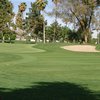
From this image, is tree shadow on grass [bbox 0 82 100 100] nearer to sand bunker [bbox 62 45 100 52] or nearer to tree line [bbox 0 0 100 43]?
sand bunker [bbox 62 45 100 52]

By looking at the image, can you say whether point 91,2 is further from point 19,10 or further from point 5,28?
point 19,10

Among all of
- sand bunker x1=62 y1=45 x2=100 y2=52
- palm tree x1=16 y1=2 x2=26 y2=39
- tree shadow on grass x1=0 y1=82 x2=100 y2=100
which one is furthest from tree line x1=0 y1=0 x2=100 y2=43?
tree shadow on grass x1=0 y1=82 x2=100 y2=100

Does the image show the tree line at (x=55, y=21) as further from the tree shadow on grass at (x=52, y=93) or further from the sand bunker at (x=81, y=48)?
the tree shadow on grass at (x=52, y=93)

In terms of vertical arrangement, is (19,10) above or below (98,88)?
above

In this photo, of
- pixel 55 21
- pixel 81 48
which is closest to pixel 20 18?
pixel 55 21

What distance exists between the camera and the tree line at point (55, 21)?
86.2 meters

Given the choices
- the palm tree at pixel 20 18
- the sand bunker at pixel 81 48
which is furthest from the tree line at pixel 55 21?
A: the sand bunker at pixel 81 48

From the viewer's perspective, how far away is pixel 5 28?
104500 millimetres

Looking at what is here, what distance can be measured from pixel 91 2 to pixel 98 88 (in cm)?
7322

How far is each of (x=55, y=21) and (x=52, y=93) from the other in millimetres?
93845

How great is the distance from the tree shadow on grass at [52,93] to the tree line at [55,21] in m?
59.9

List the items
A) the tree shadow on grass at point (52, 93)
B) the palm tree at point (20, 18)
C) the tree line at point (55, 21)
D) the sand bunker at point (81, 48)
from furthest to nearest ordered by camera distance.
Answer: the palm tree at point (20, 18)
the tree line at point (55, 21)
the sand bunker at point (81, 48)
the tree shadow on grass at point (52, 93)

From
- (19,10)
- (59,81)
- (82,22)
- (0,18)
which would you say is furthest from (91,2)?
(59,81)

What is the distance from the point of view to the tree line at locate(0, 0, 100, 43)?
283 ft
